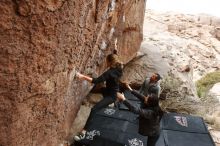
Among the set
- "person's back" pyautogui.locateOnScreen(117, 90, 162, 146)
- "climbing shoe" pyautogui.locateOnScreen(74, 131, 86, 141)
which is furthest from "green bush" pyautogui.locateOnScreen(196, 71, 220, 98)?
"person's back" pyautogui.locateOnScreen(117, 90, 162, 146)

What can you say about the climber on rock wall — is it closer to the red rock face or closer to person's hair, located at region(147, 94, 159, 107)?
the red rock face

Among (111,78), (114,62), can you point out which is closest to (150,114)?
(111,78)

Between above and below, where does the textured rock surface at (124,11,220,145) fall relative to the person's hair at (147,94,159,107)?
below

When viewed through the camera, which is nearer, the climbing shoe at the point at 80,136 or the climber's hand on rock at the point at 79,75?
the climber's hand on rock at the point at 79,75

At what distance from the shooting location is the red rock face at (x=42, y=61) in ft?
11.4

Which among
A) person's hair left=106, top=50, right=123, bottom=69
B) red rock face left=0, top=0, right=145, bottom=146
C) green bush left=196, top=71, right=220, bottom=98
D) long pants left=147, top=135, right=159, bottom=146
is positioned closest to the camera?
red rock face left=0, top=0, right=145, bottom=146

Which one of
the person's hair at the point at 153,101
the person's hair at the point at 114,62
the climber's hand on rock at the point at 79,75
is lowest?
the person's hair at the point at 153,101

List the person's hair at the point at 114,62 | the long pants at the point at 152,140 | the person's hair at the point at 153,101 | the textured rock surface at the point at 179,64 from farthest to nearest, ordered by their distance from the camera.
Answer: the textured rock surface at the point at 179,64, the long pants at the point at 152,140, the person's hair at the point at 114,62, the person's hair at the point at 153,101

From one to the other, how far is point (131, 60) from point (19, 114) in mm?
5781

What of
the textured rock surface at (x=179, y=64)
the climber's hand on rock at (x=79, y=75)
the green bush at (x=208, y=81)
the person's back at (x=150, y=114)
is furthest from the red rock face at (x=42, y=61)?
the green bush at (x=208, y=81)

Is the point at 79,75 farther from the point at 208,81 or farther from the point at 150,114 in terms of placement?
the point at 208,81

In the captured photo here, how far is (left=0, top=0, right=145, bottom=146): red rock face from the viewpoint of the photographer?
11.4ft

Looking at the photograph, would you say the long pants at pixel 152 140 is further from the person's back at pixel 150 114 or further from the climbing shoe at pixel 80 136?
the climbing shoe at pixel 80 136

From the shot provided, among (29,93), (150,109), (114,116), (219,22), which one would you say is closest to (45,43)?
(29,93)
